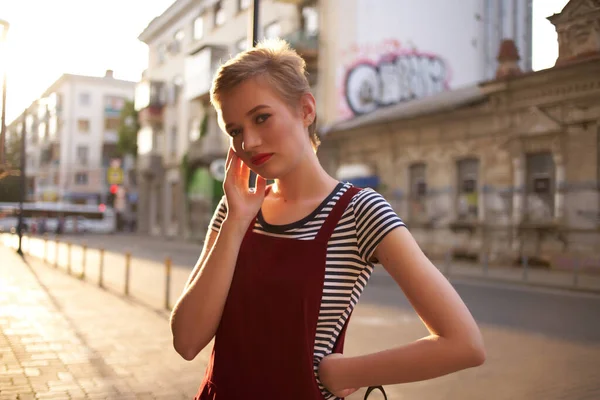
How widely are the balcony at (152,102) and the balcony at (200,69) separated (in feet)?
18.0

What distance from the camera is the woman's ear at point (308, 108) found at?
184 cm

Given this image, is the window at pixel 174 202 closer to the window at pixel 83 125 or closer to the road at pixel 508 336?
the window at pixel 83 125

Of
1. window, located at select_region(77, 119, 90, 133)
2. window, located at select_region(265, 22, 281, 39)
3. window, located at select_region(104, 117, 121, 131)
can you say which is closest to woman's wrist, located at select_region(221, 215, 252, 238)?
window, located at select_region(265, 22, 281, 39)

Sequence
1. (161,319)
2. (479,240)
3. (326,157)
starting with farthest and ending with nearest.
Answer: (326,157) → (479,240) → (161,319)

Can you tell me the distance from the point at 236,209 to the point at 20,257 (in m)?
24.2

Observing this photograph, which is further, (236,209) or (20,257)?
(20,257)

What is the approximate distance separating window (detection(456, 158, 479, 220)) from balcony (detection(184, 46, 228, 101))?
1758cm

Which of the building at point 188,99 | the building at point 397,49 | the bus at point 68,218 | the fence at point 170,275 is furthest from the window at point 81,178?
the fence at point 170,275

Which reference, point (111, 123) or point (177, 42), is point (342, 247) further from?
point (111, 123)

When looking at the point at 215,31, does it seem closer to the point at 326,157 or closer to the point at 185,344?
the point at 326,157

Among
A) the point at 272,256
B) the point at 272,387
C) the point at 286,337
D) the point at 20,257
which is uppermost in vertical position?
the point at 272,256

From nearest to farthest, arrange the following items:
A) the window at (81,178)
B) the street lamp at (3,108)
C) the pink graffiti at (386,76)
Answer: the street lamp at (3,108)
the pink graffiti at (386,76)
the window at (81,178)

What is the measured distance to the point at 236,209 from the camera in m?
1.77

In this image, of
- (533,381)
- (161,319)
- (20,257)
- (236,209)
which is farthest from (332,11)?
(236,209)
